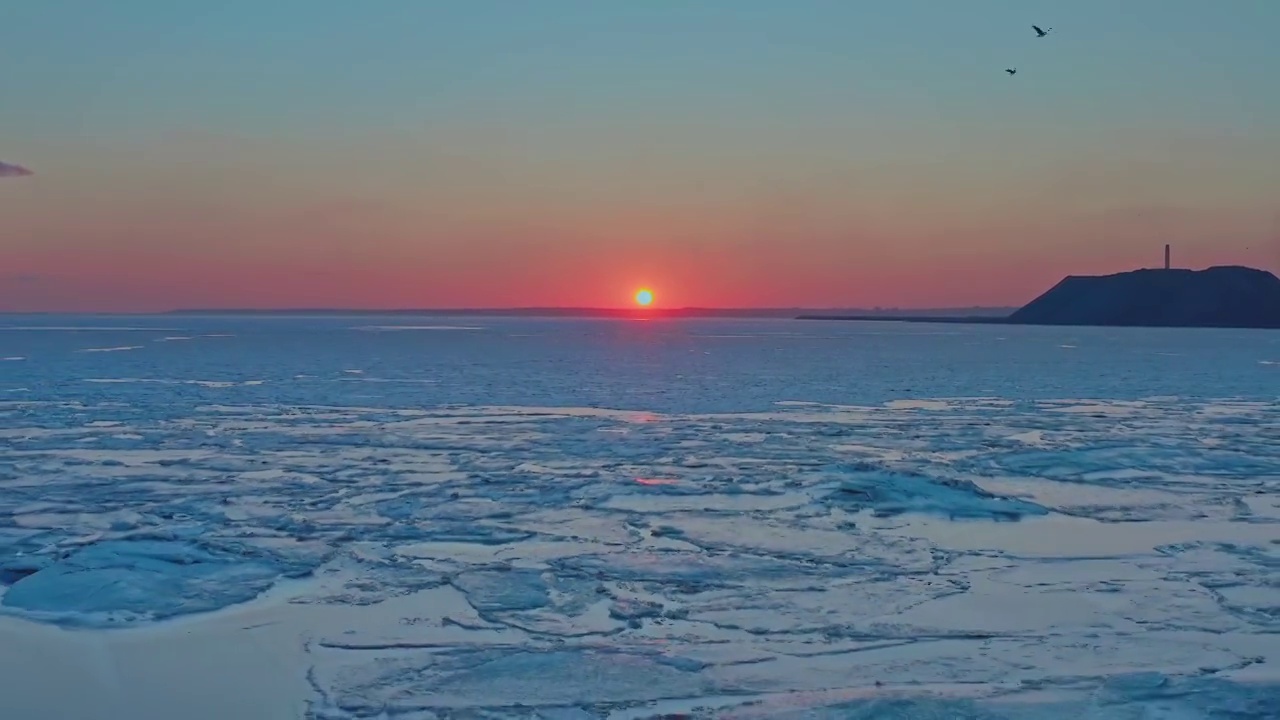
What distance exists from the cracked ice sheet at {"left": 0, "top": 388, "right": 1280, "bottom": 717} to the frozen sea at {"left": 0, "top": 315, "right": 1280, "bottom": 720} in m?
0.04

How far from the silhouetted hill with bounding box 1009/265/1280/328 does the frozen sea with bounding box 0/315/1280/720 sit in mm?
171616

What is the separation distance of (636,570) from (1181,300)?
191 metres

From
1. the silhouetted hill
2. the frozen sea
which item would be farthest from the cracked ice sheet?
the silhouetted hill

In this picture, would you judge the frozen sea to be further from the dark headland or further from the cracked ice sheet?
the dark headland

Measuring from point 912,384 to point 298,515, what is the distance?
2392 cm

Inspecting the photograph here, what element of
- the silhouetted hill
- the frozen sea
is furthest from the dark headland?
the frozen sea

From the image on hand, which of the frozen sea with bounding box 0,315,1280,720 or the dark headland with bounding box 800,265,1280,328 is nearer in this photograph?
the frozen sea with bounding box 0,315,1280,720

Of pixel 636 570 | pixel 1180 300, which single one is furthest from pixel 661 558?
pixel 1180 300

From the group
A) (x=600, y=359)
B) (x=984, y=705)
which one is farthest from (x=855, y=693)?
(x=600, y=359)

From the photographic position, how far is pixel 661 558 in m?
9.15

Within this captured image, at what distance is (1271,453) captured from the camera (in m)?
15.8

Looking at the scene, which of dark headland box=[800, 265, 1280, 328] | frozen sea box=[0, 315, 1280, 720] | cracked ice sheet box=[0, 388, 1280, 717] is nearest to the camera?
frozen sea box=[0, 315, 1280, 720]

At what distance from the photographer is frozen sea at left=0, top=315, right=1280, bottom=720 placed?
241 inches

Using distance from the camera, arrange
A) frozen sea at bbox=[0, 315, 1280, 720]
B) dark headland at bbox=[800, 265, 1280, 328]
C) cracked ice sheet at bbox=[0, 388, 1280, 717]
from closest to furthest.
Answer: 1. frozen sea at bbox=[0, 315, 1280, 720]
2. cracked ice sheet at bbox=[0, 388, 1280, 717]
3. dark headland at bbox=[800, 265, 1280, 328]
